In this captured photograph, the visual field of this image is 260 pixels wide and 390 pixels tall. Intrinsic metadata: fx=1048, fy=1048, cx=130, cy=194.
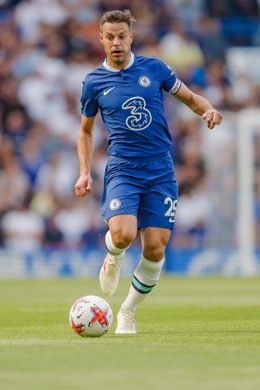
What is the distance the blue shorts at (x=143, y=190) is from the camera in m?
7.85

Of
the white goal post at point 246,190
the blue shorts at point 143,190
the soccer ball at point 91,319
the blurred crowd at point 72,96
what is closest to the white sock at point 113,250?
the blue shorts at point 143,190

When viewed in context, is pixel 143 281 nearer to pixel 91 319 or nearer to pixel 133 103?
pixel 91 319

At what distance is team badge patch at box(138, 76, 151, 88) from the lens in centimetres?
804

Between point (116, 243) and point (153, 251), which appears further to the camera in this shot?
point (153, 251)

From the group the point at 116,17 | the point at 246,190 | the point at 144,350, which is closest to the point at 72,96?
the point at 246,190

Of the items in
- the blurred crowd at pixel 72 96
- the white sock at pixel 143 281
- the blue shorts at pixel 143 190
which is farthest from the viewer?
the blurred crowd at pixel 72 96

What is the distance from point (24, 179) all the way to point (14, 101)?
1845 millimetres

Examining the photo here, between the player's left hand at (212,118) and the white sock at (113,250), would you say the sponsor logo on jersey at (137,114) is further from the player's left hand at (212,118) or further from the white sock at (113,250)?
the white sock at (113,250)

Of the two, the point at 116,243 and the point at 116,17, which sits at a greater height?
the point at 116,17

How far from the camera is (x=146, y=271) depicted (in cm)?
798

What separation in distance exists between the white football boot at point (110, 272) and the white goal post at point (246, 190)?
41.2 ft

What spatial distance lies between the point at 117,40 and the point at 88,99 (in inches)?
21.2

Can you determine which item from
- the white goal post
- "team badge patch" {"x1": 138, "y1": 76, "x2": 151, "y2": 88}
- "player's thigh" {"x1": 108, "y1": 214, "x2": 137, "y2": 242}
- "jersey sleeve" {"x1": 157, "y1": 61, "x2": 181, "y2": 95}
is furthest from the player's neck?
the white goal post

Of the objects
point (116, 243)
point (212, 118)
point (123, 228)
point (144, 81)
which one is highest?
point (144, 81)
